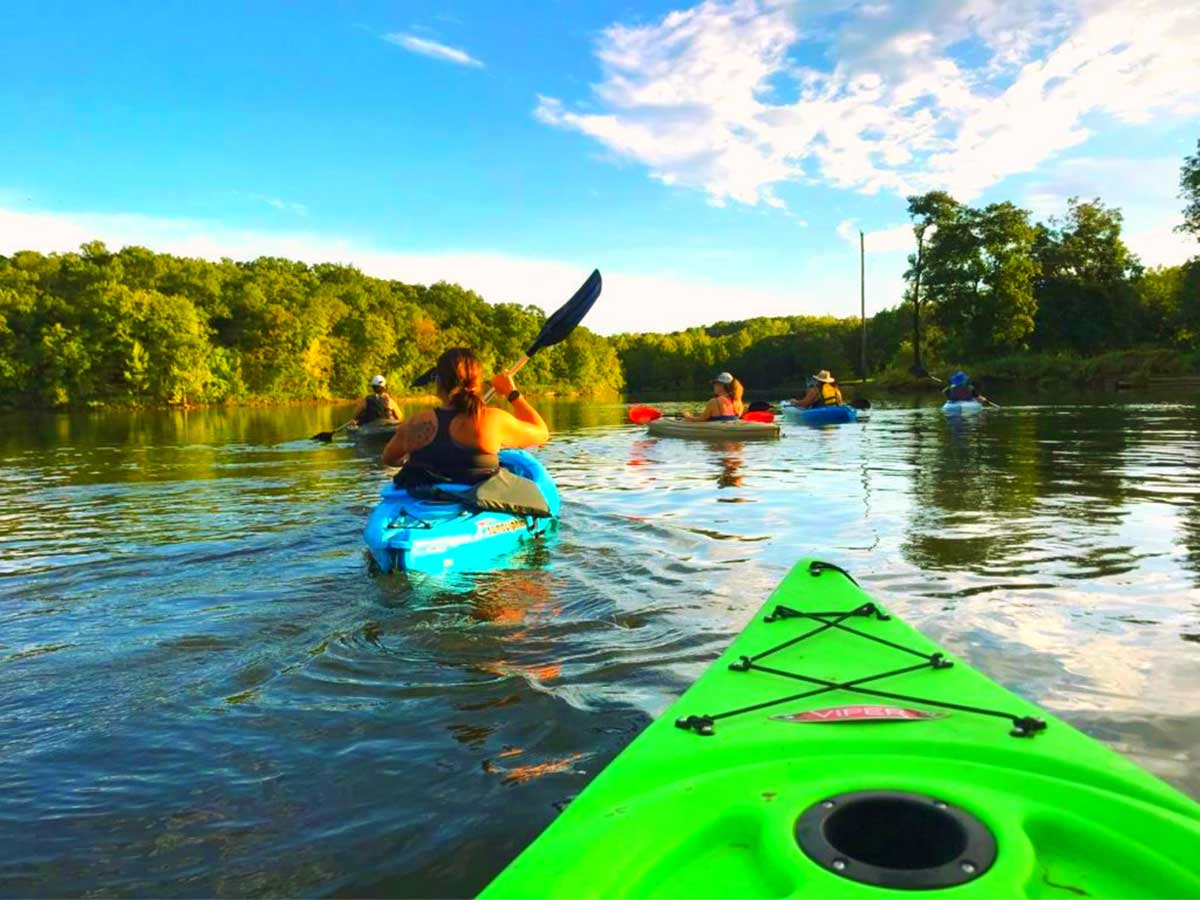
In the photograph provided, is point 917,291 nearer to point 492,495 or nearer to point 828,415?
point 828,415

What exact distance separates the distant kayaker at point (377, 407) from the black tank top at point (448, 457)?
9662 mm

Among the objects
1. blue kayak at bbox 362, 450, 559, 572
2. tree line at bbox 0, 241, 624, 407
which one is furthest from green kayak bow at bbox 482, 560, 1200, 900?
tree line at bbox 0, 241, 624, 407

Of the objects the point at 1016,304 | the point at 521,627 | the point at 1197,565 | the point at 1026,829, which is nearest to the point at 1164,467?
the point at 1197,565

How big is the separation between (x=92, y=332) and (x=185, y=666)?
45989 millimetres

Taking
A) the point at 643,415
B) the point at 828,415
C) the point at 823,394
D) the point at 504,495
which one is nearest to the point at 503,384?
the point at 504,495

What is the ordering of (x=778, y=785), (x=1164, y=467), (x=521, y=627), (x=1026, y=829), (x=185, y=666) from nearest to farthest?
(x=1026, y=829), (x=778, y=785), (x=185, y=666), (x=521, y=627), (x=1164, y=467)

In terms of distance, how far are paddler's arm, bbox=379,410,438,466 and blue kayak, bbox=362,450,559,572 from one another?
0.92ft

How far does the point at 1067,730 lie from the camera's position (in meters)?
2.00

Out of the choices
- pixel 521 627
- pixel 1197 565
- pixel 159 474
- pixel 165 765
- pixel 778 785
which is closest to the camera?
pixel 778 785

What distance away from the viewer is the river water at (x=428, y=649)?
235 cm

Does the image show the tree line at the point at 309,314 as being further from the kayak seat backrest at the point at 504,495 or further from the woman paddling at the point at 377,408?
the kayak seat backrest at the point at 504,495

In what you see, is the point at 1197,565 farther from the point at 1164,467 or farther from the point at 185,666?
the point at 185,666

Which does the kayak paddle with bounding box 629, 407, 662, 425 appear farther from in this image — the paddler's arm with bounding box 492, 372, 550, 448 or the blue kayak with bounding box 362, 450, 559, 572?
the blue kayak with bounding box 362, 450, 559, 572

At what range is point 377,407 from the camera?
15.1m
